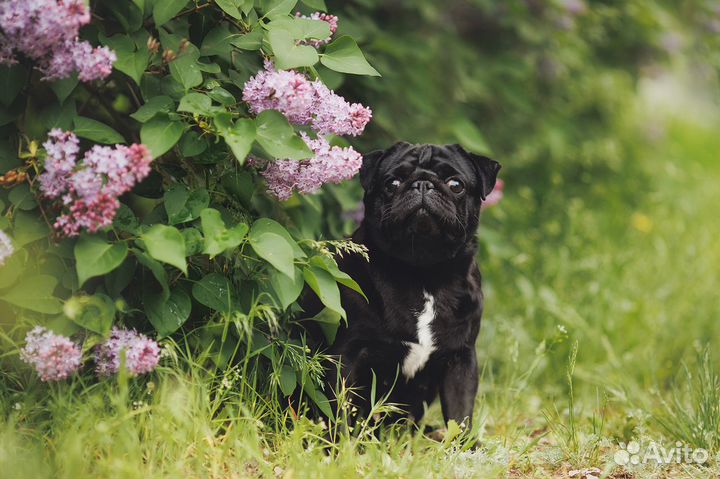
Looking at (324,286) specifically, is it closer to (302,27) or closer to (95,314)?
(95,314)

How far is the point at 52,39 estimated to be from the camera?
243cm

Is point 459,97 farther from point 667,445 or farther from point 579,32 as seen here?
point 667,445

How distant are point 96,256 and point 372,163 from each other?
43.3 inches

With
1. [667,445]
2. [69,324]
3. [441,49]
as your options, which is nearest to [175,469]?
[69,324]

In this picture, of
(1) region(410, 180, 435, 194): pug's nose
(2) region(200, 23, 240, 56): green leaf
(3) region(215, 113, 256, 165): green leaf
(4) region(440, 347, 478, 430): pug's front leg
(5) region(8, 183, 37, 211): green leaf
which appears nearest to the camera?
(3) region(215, 113, 256, 165): green leaf

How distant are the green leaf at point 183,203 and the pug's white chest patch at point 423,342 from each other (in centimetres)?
85

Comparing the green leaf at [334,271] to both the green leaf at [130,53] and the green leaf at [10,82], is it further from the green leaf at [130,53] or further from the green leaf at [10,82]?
the green leaf at [10,82]

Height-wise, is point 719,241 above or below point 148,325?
below

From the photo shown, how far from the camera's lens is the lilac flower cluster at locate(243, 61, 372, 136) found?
8.36ft

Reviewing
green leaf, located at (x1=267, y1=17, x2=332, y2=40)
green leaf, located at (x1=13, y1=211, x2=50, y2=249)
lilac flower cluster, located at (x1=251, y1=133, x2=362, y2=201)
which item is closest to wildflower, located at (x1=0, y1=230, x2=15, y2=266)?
green leaf, located at (x1=13, y1=211, x2=50, y2=249)

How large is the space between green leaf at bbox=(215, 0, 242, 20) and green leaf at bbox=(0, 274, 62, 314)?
1.01 m

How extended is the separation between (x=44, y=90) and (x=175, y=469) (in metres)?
1.40

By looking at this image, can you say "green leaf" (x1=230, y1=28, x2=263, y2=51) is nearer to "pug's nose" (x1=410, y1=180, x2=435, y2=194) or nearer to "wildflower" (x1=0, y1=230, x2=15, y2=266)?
"pug's nose" (x1=410, y1=180, x2=435, y2=194)

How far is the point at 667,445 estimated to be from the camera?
3.17m
